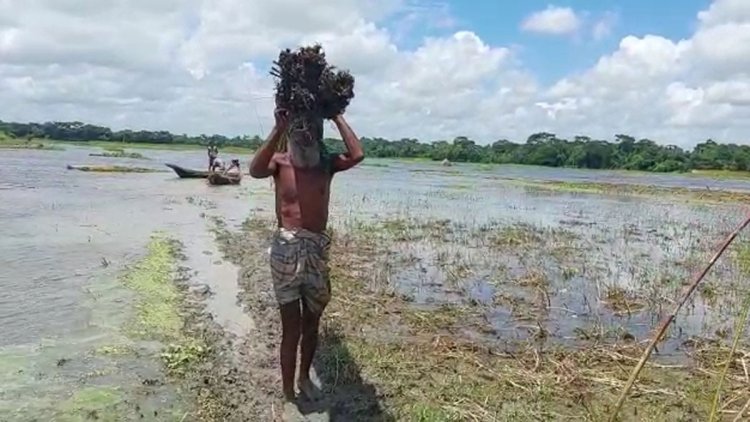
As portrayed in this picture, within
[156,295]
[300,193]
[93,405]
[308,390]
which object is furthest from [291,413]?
[156,295]

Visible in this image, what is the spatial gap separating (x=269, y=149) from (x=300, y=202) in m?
0.44

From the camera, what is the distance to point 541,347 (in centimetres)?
745

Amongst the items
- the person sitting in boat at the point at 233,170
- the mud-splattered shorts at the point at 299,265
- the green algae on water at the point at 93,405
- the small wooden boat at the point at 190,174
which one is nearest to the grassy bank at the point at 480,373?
the mud-splattered shorts at the point at 299,265

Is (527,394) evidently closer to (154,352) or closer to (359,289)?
(154,352)

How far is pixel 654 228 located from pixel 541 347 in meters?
15.1

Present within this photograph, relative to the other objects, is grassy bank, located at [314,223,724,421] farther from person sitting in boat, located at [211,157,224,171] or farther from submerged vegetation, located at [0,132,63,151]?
submerged vegetation, located at [0,132,63,151]

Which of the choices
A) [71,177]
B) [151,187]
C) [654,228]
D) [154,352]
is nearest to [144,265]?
[154,352]

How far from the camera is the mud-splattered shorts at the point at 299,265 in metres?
5.25

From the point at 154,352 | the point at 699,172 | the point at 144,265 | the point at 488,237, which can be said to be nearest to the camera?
the point at 154,352

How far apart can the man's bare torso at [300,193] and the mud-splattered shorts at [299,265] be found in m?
0.07

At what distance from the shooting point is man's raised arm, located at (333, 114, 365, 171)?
5.32m

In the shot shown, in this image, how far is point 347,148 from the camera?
5367mm

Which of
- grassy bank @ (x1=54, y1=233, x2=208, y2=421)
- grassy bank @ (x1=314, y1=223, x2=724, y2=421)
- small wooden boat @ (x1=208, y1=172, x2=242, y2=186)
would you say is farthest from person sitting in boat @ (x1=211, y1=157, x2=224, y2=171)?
grassy bank @ (x1=314, y1=223, x2=724, y2=421)

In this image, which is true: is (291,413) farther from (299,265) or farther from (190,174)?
(190,174)
